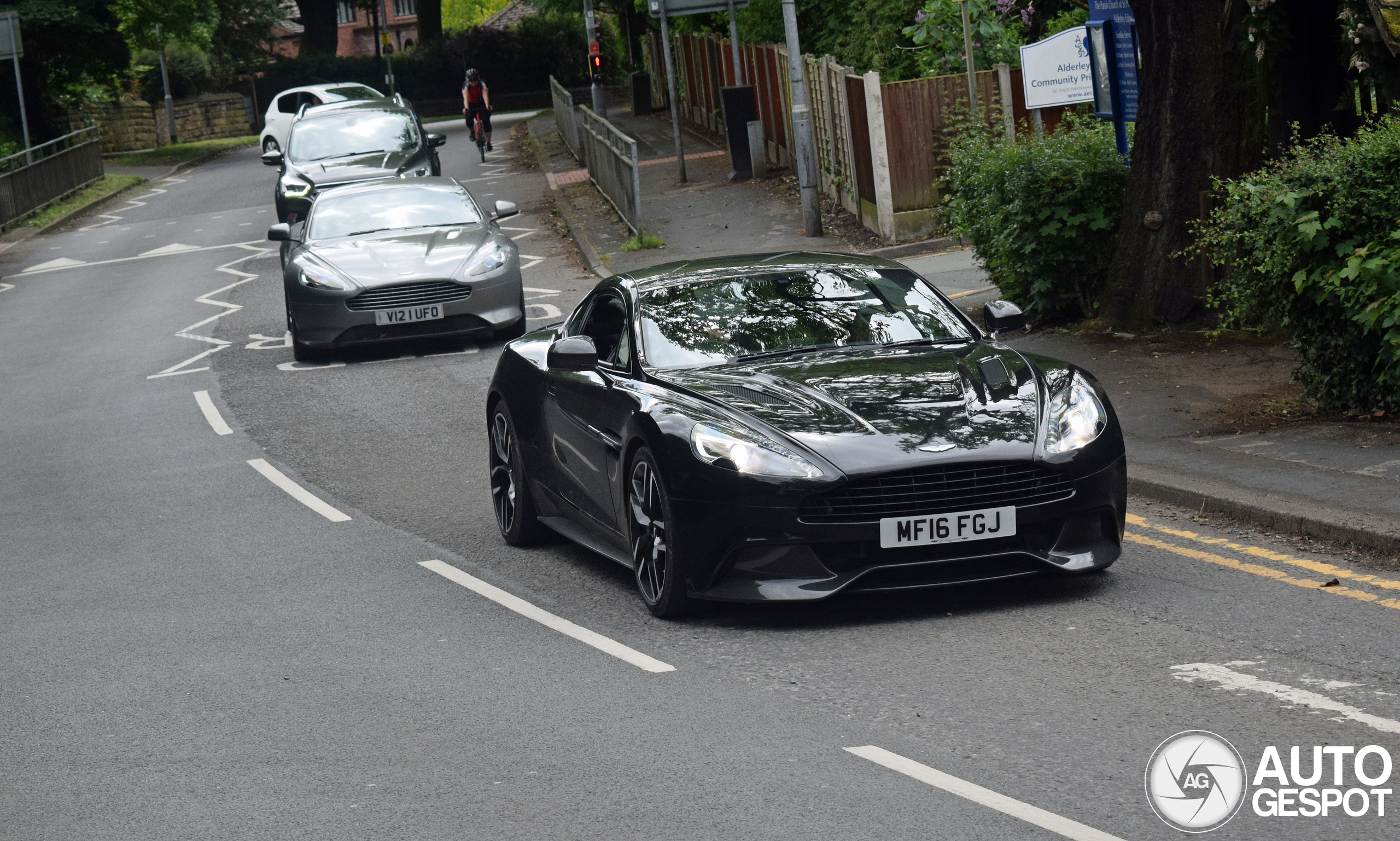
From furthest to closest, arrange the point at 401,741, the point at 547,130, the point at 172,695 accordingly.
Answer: the point at 547,130 → the point at 172,695 → the point at 401,741

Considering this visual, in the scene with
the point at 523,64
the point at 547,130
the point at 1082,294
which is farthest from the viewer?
the point at 523,64

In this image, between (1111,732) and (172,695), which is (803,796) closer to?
(1111,732)

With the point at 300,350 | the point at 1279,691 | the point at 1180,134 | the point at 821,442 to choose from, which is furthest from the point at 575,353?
the point at 300,350

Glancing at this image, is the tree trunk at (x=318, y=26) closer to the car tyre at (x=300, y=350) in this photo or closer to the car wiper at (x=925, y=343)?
the car tyre at (x=300, y=350)

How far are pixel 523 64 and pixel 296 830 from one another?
73.1 m

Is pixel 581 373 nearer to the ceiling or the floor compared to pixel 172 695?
nearer to the ceiling

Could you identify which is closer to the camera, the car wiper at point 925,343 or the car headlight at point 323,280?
the car wiper at point 925,343

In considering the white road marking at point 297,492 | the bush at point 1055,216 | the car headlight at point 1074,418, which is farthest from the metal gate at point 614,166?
the car headlight at point 1074,418

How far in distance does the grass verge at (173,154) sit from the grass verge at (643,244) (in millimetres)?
30497

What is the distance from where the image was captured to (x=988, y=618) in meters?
6.73

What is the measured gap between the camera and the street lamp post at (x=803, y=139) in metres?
21.2

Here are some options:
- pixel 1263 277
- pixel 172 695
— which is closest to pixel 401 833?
pixel 172 695

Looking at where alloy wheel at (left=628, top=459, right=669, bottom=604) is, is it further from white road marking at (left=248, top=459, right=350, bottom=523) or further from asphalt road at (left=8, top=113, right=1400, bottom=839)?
white road marking at (left=248, top=459, right=350, bottom=523)

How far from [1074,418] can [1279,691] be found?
168cm
